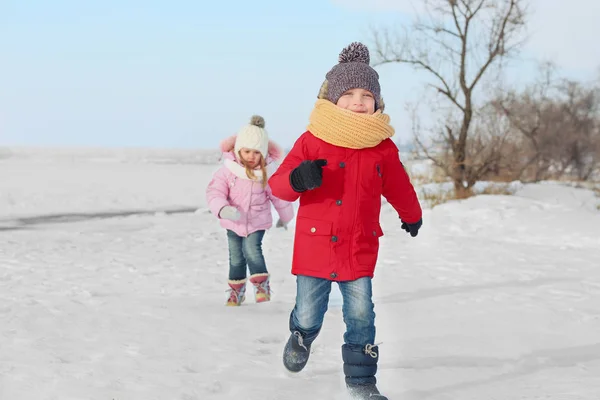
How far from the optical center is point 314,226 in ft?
10.7

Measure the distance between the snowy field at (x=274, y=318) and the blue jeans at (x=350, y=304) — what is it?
37 cm

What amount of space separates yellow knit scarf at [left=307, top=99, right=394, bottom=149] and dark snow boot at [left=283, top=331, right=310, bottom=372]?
1.10 meters

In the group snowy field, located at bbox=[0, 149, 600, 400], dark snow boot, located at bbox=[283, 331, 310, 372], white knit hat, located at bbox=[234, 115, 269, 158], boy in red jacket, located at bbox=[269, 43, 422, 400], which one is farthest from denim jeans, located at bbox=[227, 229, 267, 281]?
boy in red jacket, located at bbox=[269, 43, 422, 400]

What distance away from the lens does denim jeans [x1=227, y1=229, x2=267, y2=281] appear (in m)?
5.53

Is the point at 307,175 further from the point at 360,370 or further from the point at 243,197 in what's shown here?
the point at 243,197

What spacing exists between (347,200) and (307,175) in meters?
0.32

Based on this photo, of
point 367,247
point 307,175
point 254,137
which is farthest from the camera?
point 254,137

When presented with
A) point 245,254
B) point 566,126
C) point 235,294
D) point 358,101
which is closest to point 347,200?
point 358,101

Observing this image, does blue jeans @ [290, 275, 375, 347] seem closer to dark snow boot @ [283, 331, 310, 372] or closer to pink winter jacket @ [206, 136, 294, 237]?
dark snow boot @ [283, 331, 310, 372]

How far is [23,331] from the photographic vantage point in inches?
177

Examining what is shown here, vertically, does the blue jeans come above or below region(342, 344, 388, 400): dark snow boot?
above

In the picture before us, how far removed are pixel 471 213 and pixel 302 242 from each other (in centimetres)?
A: 1020

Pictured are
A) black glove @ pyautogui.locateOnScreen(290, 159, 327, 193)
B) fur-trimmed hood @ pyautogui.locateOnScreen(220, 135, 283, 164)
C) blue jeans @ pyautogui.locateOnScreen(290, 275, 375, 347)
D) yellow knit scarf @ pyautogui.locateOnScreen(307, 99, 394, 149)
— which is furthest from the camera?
fur-trimmed hood @ pyautogui.locateOnScreen(220, 135, 283, 164)

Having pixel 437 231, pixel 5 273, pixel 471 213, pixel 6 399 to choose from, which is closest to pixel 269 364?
pixel 6 399
